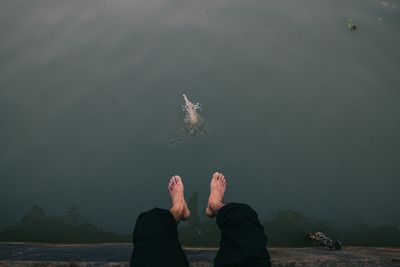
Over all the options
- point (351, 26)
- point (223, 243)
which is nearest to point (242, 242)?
point (223, 243)

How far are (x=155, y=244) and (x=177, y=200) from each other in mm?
726

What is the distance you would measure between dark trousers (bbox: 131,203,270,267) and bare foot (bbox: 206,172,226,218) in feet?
1.76

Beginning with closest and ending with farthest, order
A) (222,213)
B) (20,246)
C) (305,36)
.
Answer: (222,213) → (20,246) → (305,36)

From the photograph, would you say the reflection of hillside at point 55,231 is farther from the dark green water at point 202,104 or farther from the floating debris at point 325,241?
the floating debris at point 325,241

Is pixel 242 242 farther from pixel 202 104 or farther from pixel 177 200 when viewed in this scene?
pixel 202 104

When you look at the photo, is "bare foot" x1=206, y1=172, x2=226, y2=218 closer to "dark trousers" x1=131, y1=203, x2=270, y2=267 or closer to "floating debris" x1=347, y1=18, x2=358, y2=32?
"dark trousers" x1=131, y1=203, x2=270, y2=267

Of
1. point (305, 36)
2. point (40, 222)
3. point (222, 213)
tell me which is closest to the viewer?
point (222, 213)

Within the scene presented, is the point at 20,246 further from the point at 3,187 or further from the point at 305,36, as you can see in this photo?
the point at 305,36

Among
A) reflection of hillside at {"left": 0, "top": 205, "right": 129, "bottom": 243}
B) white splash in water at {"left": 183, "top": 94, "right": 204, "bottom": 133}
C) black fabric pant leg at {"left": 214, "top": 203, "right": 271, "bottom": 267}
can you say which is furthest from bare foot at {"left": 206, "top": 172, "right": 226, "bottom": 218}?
reflection of hillside at {"left": 0, "top": 205, "right": 129, "bottom": 243}

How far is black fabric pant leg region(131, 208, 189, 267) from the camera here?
4.05 feet

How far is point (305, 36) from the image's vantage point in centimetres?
239

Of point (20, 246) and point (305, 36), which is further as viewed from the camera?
point (305, 36)

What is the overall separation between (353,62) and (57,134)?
6.51 ft

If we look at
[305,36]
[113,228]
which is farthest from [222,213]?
[305,36]
